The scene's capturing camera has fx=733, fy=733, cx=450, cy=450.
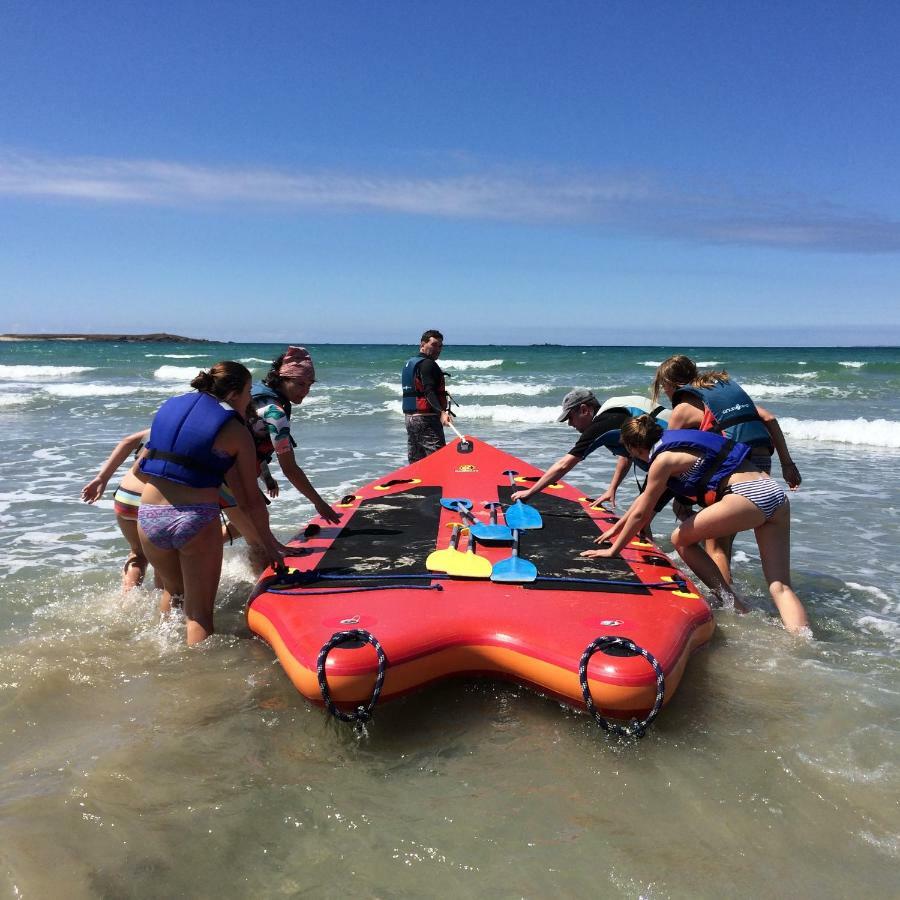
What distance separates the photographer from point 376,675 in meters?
2.64

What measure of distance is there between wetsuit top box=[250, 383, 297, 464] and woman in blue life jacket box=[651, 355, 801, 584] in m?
2.07

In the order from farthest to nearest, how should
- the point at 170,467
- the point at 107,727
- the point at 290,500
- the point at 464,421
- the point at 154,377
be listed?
the point at 154,377 < the point at 464,421 < the point at 290,500 < the point at 170,467 < the point at 107,727

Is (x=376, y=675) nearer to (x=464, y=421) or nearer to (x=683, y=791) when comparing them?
(x=683, y=791)

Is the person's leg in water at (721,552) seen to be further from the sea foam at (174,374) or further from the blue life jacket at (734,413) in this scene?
the sea foam at (174,374)

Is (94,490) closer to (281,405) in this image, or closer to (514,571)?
(281,405)

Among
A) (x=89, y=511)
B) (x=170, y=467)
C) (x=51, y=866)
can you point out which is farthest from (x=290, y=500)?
(x=51, y=866)

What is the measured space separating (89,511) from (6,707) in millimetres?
3636

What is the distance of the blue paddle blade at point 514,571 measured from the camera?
340 centimetres

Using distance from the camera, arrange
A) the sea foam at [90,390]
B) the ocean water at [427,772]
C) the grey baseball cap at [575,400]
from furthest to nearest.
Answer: the sea foam at [90,390]
the grey baseball cap at [575,400]
the ocean water at [427,772]

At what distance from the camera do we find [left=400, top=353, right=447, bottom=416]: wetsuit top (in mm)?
6296

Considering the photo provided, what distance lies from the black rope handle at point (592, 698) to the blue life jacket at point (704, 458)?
1147mm

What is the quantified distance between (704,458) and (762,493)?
0.34 m

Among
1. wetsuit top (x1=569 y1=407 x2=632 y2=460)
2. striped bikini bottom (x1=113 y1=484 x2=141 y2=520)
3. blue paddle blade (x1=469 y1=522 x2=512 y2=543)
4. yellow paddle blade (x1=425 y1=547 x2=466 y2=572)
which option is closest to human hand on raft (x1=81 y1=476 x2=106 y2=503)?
striped bikini bottom (x1=113 y1=484 x2=141 y2=520)

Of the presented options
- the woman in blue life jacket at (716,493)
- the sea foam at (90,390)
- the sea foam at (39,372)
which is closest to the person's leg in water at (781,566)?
the woman in blue life jacket at (716,493)
